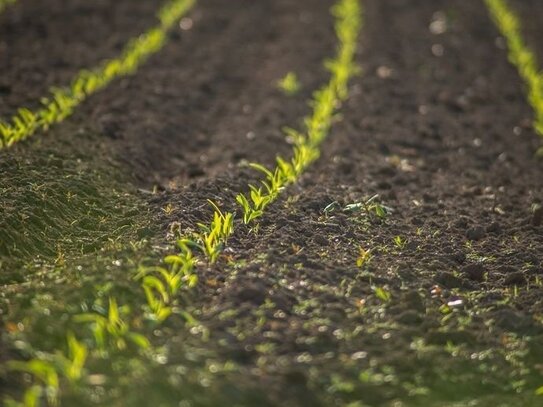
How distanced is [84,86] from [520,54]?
478 centimetres

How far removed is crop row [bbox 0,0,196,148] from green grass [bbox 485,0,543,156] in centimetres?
367

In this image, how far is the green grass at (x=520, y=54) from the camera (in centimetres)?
728

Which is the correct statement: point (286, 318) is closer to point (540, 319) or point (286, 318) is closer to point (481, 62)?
point (540, 319)

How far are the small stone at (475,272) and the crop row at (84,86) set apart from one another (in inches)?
119

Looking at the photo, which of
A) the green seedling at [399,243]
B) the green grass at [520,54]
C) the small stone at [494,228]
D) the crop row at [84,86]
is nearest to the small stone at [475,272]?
the green seedling at [399,243]

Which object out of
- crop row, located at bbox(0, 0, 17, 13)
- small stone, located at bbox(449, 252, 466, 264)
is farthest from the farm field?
crop row, located at bbox(0, 0, 17, 13)

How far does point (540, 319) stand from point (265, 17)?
7.78 m

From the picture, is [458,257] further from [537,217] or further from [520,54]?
[520,54]

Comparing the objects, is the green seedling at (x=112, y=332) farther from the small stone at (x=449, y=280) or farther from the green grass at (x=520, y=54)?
the green grass at (x=520, y=54)

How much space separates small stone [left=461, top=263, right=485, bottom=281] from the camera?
13.5ft

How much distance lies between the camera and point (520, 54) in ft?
29.5

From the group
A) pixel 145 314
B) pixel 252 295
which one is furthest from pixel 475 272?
pixel 145 314

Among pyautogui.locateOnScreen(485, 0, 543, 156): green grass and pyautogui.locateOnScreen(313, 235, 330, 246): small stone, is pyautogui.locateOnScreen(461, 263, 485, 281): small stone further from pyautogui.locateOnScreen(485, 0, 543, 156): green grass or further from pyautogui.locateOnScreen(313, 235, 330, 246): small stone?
pyautogui.locateOnScreen(485, 0, 543, 156): green grass

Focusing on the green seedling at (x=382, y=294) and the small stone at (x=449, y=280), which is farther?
the small stone at (x=449, y=280)
